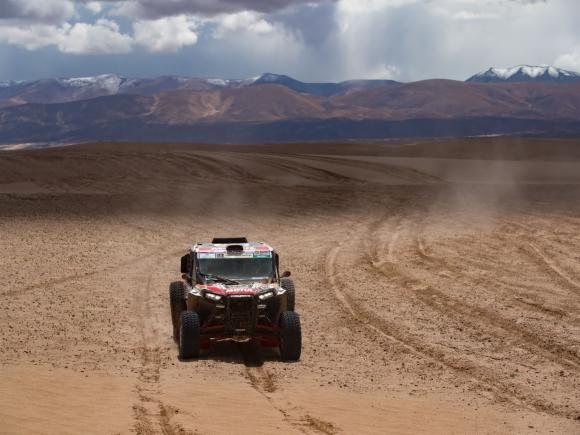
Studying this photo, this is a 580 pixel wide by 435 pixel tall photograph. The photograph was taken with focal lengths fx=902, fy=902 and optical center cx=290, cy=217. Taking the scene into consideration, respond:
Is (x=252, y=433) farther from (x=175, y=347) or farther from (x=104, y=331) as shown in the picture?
(x=104, y=331)

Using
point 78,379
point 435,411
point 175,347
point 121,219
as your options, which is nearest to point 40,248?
point 121,219

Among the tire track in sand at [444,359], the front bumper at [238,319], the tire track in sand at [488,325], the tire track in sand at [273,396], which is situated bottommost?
the tire track in sand at [488,325]

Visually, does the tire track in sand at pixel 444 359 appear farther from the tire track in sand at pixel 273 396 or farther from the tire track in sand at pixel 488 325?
the tire track in sand at pixel 273 396

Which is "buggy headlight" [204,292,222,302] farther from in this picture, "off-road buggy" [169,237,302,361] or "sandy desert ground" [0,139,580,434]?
"sandy desert ground" [0,139,580,434]

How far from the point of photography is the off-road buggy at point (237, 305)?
15.0 meters

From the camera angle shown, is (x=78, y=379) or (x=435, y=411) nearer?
(x=435, y=411)

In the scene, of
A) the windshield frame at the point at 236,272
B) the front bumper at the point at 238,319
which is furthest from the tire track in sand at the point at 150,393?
the windshield frame at the point at 236,272

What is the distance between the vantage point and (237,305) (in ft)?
49.1

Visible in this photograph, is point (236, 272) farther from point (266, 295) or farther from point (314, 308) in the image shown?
point (314, 308)

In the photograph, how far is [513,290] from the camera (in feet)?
73.5

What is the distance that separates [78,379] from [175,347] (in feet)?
9.40

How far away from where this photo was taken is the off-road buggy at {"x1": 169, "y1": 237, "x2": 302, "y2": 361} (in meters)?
15.0

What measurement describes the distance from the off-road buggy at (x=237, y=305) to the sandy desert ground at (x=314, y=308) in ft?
1.45

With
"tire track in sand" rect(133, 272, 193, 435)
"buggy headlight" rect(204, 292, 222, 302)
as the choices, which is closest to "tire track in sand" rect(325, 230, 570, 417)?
"buggy headlight" rect(204, 292, 222, 302)
